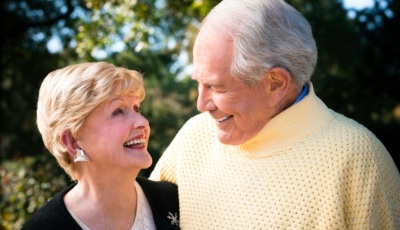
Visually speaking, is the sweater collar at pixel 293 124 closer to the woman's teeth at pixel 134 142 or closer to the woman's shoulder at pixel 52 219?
the woman's teeth at pixel 134 142

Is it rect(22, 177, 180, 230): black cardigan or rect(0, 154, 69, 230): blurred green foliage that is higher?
rect(22, 177, 180, 230): black cardigan

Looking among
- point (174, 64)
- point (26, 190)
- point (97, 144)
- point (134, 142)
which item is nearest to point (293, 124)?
point (134, 142)

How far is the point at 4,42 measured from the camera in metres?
12.9

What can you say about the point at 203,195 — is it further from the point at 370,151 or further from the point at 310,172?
the point at 370,151

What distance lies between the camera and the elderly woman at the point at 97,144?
2.73m

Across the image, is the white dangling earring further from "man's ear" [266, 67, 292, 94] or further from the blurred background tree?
the blurred background tree

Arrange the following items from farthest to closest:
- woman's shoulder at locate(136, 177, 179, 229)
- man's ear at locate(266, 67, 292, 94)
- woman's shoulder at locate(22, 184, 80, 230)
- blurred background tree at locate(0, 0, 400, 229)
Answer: blurred background tree at locate(0, 0, 400, 229), woman's shoulder at locate(136, 177, 179, 229), woman's shoulder at locate(22, 184, 80, 230), man's ear at locate(266, 67, 292, 94)

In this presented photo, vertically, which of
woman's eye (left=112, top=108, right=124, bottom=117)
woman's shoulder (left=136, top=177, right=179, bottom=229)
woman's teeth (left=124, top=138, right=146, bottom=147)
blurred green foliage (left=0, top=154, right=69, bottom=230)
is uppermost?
woman's eye (left=112, top=108, right=124, bottom=117)

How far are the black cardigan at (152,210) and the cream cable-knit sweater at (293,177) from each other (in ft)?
0.25

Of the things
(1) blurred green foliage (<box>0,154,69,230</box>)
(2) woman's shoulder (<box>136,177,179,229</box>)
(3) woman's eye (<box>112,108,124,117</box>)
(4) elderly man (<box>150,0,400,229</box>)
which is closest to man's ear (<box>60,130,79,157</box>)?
(3) woman's eye (<box>112,108,124,117</box>)

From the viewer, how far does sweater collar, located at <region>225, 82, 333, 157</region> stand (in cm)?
264

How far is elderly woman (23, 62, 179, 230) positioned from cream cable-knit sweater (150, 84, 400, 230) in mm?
274

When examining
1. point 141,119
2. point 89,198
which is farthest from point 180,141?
point 89,198

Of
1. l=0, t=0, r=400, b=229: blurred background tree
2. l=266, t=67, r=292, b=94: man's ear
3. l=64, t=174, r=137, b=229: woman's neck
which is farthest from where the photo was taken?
l=0, t=0, r=400, b=229: blurred background tree
